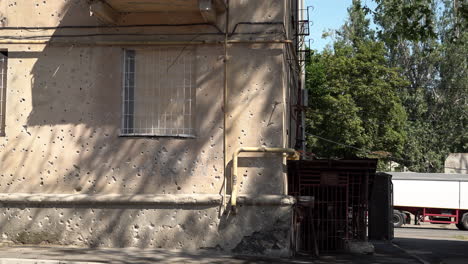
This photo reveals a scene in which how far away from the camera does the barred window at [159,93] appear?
501 inches

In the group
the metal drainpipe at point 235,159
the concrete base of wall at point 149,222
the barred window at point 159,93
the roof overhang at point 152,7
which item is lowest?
the concrete base of wall at point 149,222

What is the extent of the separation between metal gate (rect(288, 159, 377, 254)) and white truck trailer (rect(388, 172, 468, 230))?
1906 centimetres

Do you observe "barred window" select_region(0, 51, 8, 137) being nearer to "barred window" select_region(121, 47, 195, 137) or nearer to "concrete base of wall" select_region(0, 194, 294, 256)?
"concrete base of wall" select_region(0, 194, 294, 256)

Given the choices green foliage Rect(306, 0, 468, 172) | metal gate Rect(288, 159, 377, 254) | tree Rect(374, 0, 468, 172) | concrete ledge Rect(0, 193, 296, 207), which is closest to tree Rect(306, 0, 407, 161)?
green foliage Rect(306, 0, 468, 172)

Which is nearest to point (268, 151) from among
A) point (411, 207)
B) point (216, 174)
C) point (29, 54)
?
point (216, 174)

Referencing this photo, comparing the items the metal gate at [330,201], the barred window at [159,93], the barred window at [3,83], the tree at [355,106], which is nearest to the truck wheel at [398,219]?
the tree at [355,106]

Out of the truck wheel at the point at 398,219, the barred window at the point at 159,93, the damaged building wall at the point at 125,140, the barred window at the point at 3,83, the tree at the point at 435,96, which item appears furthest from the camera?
the tree at the point at 435,96

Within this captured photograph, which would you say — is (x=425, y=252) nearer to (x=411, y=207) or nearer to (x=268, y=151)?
(x=268, y=151)

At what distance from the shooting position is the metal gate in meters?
13.2

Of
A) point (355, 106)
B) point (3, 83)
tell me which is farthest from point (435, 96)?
point (3, 83)

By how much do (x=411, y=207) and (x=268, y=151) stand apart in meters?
22.7

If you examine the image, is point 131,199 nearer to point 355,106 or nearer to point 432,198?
point 432,198

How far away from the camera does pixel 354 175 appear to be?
44.3 feet

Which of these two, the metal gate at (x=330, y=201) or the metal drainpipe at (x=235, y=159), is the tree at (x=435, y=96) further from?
the metal drainpipe at (x=235, y=159)
